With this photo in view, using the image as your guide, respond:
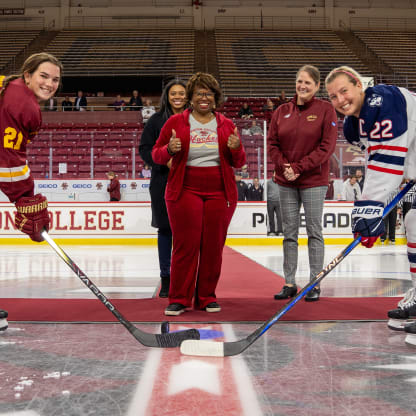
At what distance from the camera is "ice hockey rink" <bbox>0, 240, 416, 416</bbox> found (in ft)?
4.38

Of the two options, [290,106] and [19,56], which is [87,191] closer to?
[290,106]

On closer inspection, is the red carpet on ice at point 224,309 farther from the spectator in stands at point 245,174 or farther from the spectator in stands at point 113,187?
the spectator in stands at point 113,187

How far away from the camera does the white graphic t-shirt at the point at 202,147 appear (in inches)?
104

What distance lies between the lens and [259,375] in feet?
5.22

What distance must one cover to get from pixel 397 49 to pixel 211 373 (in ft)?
64.5

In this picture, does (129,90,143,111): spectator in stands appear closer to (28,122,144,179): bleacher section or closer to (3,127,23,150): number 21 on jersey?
(28,122,144,179): bleacher section

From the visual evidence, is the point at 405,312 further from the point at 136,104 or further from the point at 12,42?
the point at 12,42

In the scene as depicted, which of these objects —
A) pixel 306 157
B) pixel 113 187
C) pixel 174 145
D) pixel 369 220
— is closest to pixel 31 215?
pixel 174 145

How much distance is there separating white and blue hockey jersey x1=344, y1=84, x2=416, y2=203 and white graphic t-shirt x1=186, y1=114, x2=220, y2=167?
2.82 ft

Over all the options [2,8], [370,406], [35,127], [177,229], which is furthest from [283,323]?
[2,8]

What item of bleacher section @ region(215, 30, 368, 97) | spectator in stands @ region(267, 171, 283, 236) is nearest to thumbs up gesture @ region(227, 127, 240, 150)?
spectator in stands @ region(267, 171, 283, 236)

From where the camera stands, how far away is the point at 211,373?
1.63 m

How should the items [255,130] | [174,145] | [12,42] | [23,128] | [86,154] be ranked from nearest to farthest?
1. [23,128]
2. [174,145]
3. [255,130]
4. [86,154]
5. [12,42]

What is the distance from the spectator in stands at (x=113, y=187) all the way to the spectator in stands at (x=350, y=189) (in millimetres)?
3882
